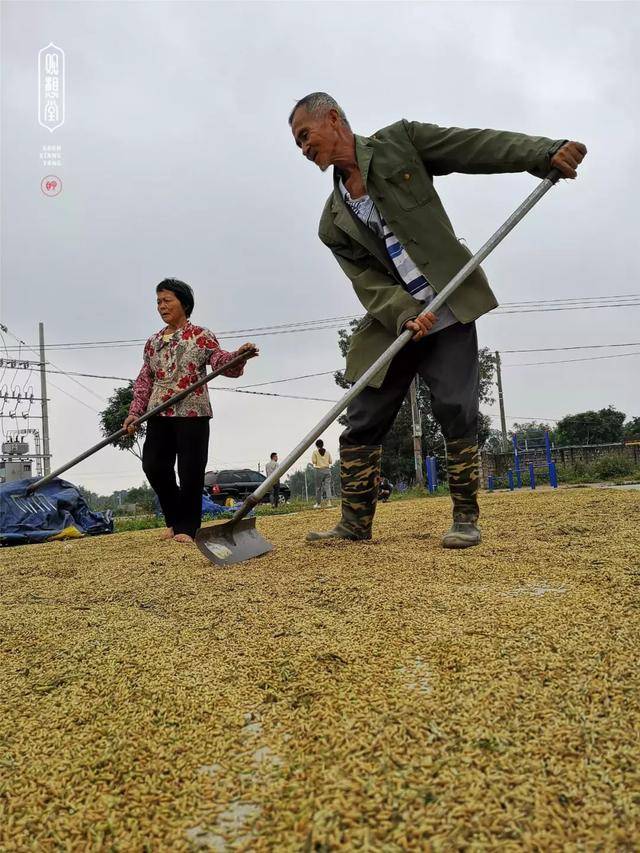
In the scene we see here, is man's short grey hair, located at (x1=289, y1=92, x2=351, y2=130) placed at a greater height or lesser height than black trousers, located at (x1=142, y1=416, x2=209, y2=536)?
greater

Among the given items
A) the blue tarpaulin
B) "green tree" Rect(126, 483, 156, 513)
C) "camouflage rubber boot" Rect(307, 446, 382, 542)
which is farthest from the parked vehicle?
"camouflage rubber boot" Rect(307, 446, 382, 542)

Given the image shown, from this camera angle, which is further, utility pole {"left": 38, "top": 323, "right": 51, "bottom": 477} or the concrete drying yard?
utility pole {"left": 38, "top": 323, "right": 51, "bottom": 477}

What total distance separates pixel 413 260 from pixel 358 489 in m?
1.01

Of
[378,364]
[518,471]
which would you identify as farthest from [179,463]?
[518,471]

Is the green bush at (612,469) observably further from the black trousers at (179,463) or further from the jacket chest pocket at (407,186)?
the jacket chest pocket at (407,186)

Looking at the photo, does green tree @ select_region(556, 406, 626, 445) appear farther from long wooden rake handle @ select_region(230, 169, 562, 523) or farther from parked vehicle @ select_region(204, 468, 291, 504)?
long wooden rake handle @ select_region(230, 169, 562, 523)

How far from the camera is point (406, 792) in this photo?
2.16 feet

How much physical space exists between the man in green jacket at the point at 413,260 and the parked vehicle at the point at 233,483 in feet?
56.1

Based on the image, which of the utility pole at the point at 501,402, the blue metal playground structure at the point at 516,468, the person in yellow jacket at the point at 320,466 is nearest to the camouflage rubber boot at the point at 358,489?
the person in yellow jacket at the point at 320,466

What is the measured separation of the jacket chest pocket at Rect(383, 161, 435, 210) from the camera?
245 cm

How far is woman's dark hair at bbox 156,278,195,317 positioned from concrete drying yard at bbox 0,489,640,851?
255 cm

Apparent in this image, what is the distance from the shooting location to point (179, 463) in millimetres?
3629

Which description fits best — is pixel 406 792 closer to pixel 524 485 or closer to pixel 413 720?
pixel 413 720

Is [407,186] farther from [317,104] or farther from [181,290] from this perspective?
[181,290]
